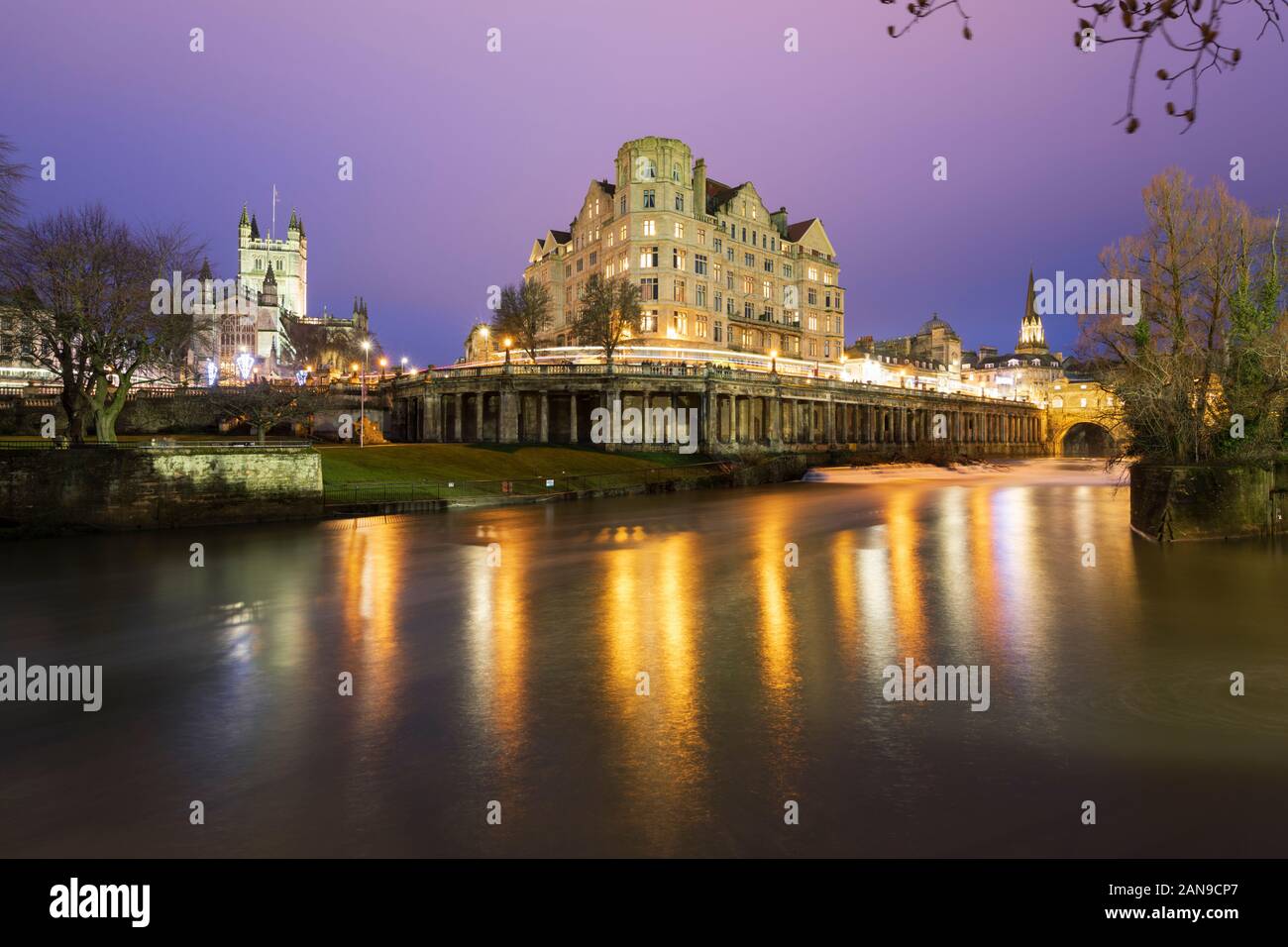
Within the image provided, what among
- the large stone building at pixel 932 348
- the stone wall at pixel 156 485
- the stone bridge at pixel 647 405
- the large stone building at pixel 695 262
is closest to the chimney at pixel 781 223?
the large stone building at pixel 695 262

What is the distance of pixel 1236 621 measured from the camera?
14828mm

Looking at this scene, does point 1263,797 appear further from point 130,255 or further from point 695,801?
point 130,255

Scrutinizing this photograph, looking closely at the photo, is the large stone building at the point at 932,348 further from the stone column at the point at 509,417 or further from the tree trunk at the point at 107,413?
the tree trunk at the point at 107,413

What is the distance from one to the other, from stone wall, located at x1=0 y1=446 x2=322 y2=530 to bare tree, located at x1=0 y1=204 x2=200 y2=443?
464 centimetres

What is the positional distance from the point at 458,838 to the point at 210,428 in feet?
240

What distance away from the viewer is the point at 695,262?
9594 cm

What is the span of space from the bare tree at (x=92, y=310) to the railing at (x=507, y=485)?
1088cm

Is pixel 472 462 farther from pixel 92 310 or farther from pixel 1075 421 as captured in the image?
pixel 1075 421

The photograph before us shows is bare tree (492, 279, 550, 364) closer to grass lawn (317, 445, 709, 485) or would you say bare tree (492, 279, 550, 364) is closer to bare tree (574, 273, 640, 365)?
bare tree (574, 273, 640, 365)

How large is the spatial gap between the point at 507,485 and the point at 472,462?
24.4ft

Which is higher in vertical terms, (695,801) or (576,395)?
(576,395)

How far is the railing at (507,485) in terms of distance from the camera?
39.0 m
